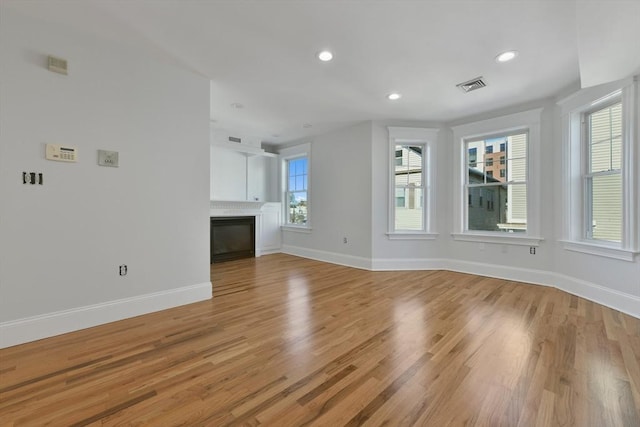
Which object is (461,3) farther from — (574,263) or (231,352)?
(574,263)

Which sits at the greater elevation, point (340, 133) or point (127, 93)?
point (340, 133)

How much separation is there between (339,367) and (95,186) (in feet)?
8.62

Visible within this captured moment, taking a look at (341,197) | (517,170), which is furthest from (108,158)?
(517,170)

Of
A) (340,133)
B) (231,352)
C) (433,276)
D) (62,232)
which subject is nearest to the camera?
(231,352)

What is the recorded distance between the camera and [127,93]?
8.87 ft

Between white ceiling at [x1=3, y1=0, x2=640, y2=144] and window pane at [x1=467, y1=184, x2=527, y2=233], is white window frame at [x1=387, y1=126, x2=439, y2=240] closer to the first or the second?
window pane at [x1=467, y1=184, x2=527, y2=233]

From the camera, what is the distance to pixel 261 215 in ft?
20.6

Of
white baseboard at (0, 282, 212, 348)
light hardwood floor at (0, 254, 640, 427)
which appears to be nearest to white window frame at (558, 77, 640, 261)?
light hardwood floor at (0, 254, 640, 427)

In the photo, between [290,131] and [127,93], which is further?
[290,131]

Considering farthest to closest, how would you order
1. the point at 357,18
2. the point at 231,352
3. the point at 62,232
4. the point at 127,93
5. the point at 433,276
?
the point at 433,276
the point at 127,93
the point at 62,232
the point at 357,18
the point at 231,352

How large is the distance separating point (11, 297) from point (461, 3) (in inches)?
162

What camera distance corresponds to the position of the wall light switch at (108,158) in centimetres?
256

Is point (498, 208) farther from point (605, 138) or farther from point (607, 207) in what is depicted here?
point (605, 138)

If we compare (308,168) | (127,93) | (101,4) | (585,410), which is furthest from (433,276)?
(101,4)
